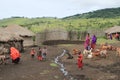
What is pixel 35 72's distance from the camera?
2614 centimetres

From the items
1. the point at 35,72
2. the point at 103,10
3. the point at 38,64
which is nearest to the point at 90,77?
the point at 35,72

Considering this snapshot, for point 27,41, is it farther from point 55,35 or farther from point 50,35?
point 55,35

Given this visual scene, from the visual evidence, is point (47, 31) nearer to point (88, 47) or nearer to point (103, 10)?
point (88, 47)

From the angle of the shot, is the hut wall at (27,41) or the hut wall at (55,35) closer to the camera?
the hut wall at (27,41)

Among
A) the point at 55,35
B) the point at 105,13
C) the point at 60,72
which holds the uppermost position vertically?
the point at 105,13

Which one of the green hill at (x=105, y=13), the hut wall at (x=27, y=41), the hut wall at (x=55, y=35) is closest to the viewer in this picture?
the hut wall at (x=27, y=41)

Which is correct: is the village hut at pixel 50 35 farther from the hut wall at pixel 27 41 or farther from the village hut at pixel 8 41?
the village hut at pixel 8 41

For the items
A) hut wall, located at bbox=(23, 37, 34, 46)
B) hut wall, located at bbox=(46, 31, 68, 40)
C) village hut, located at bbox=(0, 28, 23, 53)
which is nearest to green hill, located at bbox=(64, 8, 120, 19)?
hut wall, located at bbox=(46, 31, 68, 40)

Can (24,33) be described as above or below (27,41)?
above

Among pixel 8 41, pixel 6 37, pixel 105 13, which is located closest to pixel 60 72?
pixel 8 41

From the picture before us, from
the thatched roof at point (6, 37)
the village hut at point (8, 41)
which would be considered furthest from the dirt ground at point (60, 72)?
the thatched roof at point (6, 37)

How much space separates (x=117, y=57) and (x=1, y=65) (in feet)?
36.5

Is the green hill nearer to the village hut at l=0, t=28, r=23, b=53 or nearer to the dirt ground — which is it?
the village hut at l=0, t=28, r=23, b=53

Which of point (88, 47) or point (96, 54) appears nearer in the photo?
point (96, 54)
